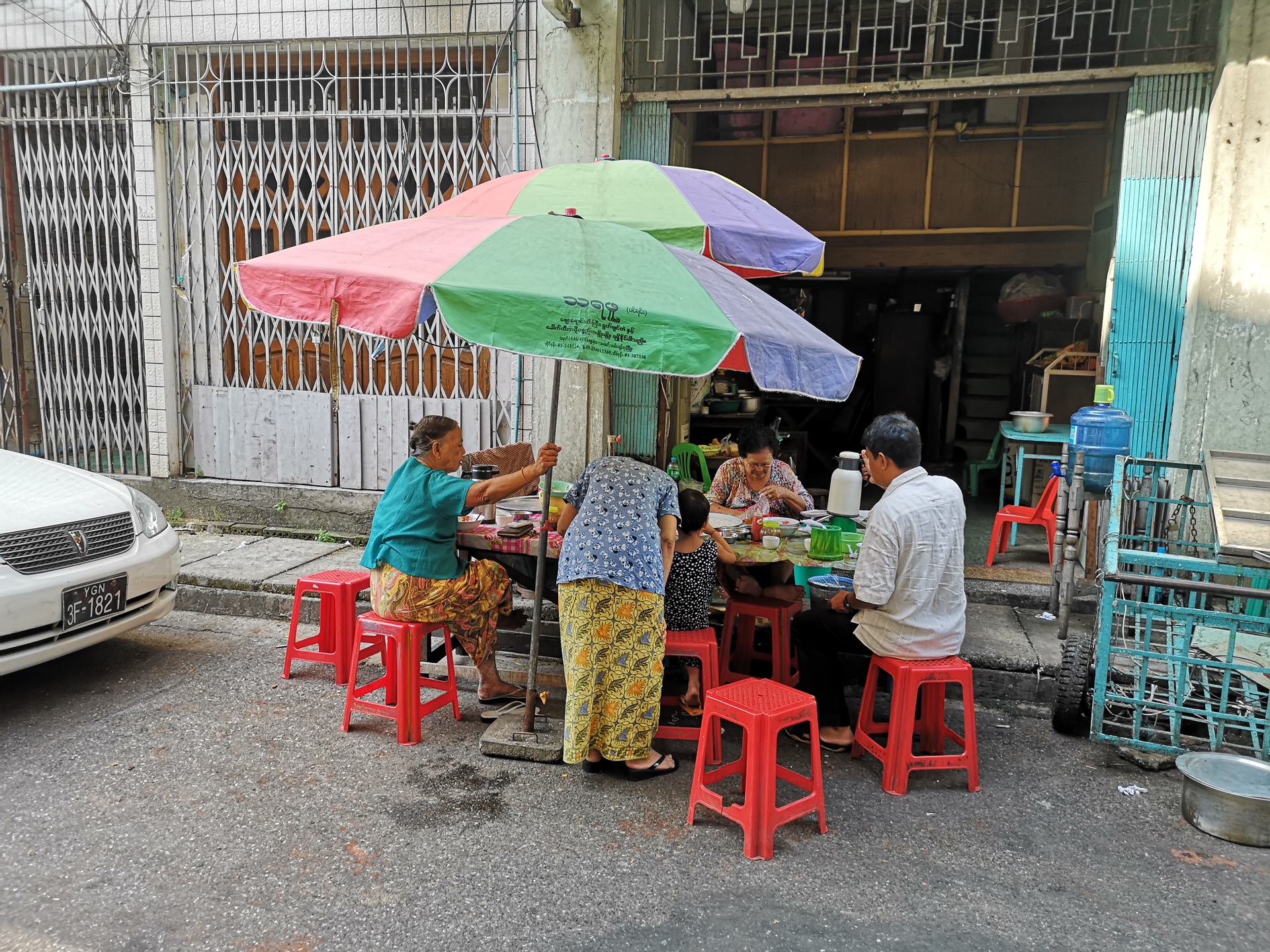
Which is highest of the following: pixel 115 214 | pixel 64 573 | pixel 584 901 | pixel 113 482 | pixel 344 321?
pixel 115 214

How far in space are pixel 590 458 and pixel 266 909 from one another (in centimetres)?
430

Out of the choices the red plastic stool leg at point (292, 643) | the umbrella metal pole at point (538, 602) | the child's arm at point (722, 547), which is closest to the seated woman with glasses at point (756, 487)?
the child's arm at point (722, 547)

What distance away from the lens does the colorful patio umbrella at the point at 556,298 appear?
9.60 ft

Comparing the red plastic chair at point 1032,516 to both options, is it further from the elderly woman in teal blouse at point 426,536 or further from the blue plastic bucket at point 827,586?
the elderly woman in teal blouse at point 426,536

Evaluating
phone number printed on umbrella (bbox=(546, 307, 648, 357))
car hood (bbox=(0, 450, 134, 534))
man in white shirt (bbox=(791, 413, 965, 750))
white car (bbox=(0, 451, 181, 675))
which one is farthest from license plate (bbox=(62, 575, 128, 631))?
man in white shirt (bbox=(791, 413, 965, 750))

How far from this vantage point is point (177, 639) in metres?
5.40

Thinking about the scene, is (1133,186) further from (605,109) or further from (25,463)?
(25,463)

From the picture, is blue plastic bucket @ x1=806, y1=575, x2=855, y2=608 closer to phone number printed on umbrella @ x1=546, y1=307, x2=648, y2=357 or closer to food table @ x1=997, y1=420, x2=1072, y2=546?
phone number printed on umbrella @ x1=546, y1=307, x2=648, y2=357

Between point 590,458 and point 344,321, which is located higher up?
point 344,321

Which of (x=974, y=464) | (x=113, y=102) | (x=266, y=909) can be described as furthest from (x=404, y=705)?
(x=974, y=464)

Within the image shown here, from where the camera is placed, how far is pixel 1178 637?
4492 mm

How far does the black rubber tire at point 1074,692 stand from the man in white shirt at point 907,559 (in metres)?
0.83

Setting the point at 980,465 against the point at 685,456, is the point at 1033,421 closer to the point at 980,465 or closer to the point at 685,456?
the point at 980,465

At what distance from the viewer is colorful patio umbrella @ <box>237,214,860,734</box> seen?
115 inches
